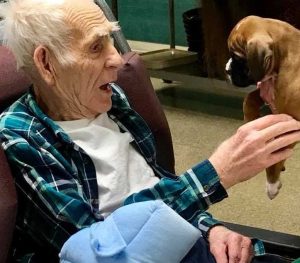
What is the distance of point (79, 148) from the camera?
4.18 feet

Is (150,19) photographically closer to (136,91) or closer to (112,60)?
(136,91)

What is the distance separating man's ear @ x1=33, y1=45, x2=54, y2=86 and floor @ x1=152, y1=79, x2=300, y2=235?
134 cm

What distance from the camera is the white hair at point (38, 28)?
48.8 inches

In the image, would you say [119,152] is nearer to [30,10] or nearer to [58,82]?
[58,82]

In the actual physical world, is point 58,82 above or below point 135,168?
above

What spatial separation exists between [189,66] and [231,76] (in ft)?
6.78

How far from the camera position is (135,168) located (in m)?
1.39

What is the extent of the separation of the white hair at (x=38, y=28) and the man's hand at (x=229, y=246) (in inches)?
19.5

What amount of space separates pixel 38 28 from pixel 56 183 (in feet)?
1.02

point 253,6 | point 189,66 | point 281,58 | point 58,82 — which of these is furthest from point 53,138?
point 189,66

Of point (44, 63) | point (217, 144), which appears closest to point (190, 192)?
point (44, 63)

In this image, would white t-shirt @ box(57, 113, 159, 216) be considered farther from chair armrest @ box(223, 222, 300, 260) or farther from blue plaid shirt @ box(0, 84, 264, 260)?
chair armrest @ box(223, 222, 300, 260)

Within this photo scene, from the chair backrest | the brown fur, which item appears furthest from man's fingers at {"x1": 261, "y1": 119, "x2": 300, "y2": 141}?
the brown fur

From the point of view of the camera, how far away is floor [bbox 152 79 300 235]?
96.9 inches
